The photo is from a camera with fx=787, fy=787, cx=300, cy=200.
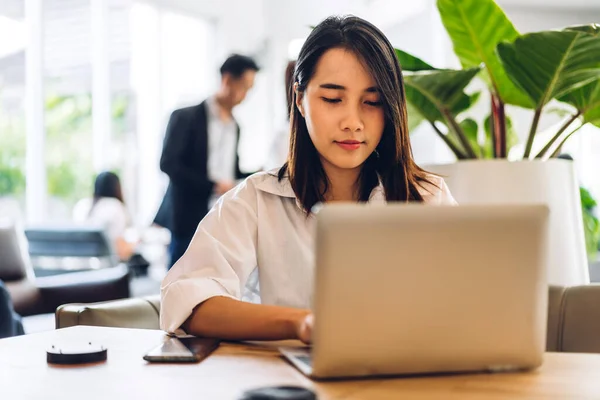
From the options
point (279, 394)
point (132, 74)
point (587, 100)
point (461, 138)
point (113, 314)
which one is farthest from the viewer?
point (132, 74)

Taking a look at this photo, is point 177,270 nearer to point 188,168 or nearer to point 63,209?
point 188,168

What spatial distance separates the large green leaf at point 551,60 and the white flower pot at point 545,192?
20 cm

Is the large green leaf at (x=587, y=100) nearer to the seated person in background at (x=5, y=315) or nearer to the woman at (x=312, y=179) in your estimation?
the woman at (x=312, y=179)

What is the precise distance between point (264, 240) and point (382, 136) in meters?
0.32

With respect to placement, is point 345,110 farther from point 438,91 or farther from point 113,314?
point 438,91

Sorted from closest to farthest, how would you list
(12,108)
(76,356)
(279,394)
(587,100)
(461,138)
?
(279,394), (76,356), (587,100), (461,138), (12,108)

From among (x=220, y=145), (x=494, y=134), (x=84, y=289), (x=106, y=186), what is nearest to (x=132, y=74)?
(x=106, y=186)

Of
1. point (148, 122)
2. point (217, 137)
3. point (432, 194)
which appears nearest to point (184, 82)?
point (148, 122)

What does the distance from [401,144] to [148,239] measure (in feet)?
17.3

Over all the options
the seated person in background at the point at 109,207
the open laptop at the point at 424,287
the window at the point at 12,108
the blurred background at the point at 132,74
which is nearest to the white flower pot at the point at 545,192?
the open laptop at the point at 424,287

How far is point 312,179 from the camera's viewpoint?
1.61 metres

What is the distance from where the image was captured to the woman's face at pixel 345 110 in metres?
1.47

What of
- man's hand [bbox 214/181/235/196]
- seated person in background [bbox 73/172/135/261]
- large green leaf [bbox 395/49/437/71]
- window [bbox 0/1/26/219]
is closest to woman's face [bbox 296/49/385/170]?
large green leaf [bbox 395/49/437/71]

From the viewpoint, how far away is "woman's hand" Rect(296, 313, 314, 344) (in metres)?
1.12
